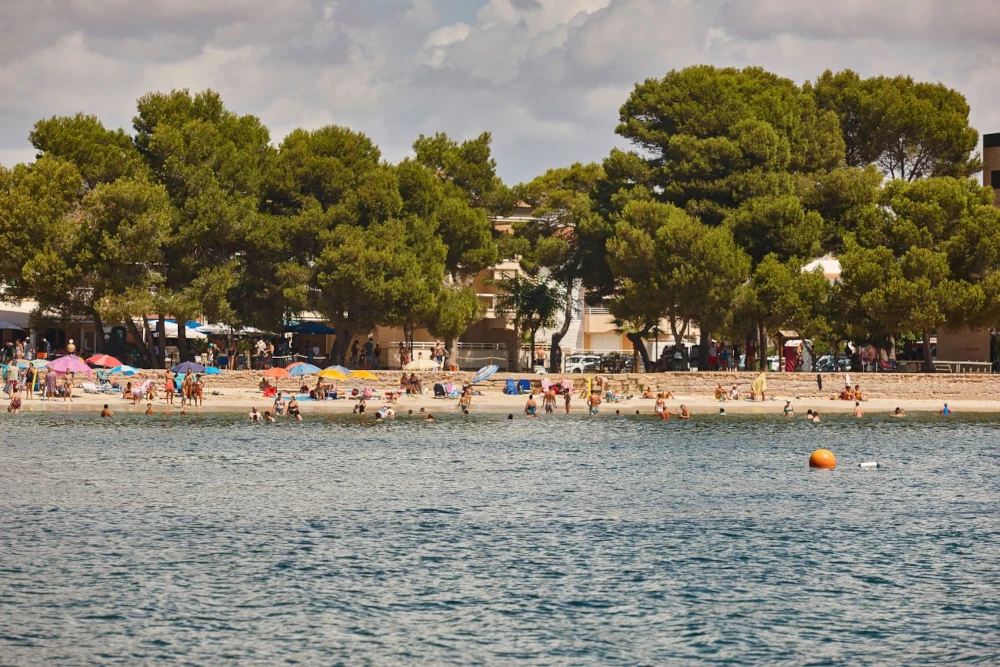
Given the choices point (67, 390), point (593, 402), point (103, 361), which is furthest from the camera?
point (103, 361)

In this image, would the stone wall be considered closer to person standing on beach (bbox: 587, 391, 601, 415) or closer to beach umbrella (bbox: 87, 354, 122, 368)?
person standing on beach (bbox: 587, 391, 601, 415)

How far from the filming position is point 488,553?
26.9 m

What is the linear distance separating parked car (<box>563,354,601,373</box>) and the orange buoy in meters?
32.0

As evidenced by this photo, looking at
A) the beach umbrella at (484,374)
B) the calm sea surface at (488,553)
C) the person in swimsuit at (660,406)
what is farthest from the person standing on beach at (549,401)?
the calm sea surface at (488,553)

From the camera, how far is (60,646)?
64.4 ft

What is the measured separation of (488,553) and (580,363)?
159 ft

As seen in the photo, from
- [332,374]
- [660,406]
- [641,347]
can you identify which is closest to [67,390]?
[332,374]

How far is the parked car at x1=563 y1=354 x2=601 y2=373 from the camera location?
7450 cm

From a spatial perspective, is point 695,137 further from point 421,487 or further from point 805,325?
point 421,487

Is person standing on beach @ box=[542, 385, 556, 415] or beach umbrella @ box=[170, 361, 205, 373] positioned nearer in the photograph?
beach umbrella @ box=[170, 361, 205, 373]

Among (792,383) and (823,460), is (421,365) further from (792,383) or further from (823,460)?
(823,460)


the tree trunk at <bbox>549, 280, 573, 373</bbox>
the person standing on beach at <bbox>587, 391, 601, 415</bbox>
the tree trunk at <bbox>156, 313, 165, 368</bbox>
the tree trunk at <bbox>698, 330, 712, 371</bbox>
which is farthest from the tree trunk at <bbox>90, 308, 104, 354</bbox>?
the tree trunk at <bbox>698, 330, 712, 371</bbox>

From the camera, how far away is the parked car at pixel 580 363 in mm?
74500

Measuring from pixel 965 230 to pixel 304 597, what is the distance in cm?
4765
